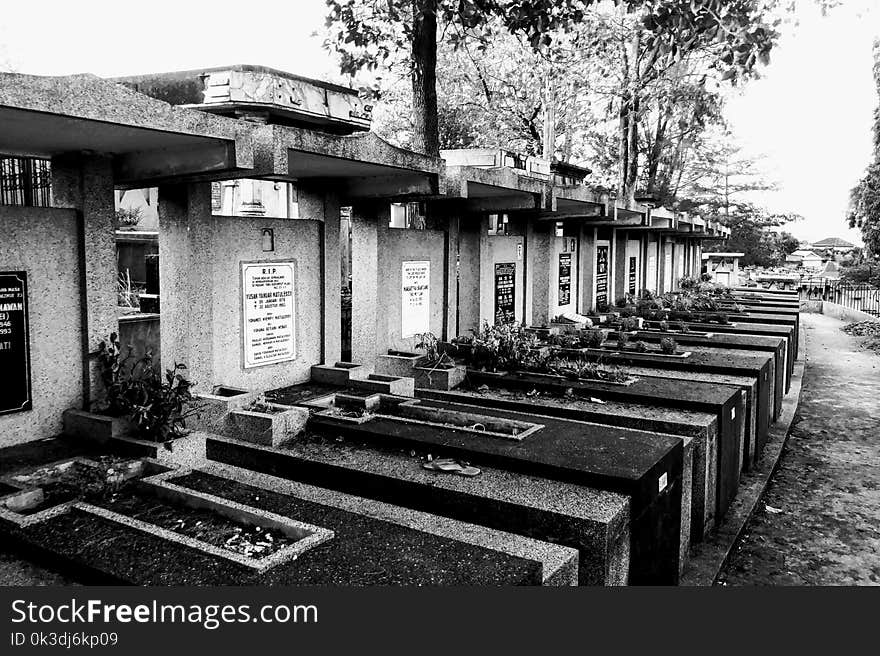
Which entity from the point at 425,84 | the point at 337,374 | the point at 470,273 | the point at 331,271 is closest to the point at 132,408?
the point at 337,374

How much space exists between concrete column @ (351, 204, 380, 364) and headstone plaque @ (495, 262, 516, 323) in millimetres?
3083

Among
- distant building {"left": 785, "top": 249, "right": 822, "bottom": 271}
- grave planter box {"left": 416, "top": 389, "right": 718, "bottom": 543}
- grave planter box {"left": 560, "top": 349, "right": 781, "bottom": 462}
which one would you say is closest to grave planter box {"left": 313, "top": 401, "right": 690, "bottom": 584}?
grave planter box {"left": 416, "top": 389, "right": 718, "bottom": 543}

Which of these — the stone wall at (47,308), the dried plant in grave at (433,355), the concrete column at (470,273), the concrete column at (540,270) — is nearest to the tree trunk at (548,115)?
the concrete column at (540,270)

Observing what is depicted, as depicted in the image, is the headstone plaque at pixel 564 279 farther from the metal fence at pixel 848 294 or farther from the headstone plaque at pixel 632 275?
the metal fence at pixel 848 294

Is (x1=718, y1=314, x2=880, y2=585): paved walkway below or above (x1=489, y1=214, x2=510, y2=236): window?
below

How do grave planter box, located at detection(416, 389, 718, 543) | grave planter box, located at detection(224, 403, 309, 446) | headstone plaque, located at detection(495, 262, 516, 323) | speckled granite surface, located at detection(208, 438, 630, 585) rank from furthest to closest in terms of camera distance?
1. headstone plaque, located at detection(495, 262, 516, 323)
2. grave planter box, located at detection(416, 389, 718, 543)
3. grave planter box, located at detection(224, 403, 309, 446)
4. speckled granite surface, located at detection(208, 438, 630, 585)

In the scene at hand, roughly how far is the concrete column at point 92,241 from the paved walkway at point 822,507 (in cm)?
546

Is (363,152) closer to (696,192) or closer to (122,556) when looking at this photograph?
(122,556)

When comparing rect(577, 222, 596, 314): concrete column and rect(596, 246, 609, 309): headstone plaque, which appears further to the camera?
rect(596, 246, 609, 309): headstone plaque

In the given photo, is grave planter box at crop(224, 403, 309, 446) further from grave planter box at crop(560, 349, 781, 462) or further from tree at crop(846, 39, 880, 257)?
tree at crop(846, 39, 880, 257)

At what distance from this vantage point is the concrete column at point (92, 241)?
5.57 meters

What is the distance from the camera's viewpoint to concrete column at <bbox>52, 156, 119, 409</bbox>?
5.57 meters

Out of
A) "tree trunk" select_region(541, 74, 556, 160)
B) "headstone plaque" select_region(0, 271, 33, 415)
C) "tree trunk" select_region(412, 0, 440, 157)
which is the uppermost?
"tree trunk" select_region(541, 74, 556, 160)

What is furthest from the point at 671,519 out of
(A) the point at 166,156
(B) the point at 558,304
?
(B) the point at 558,304
